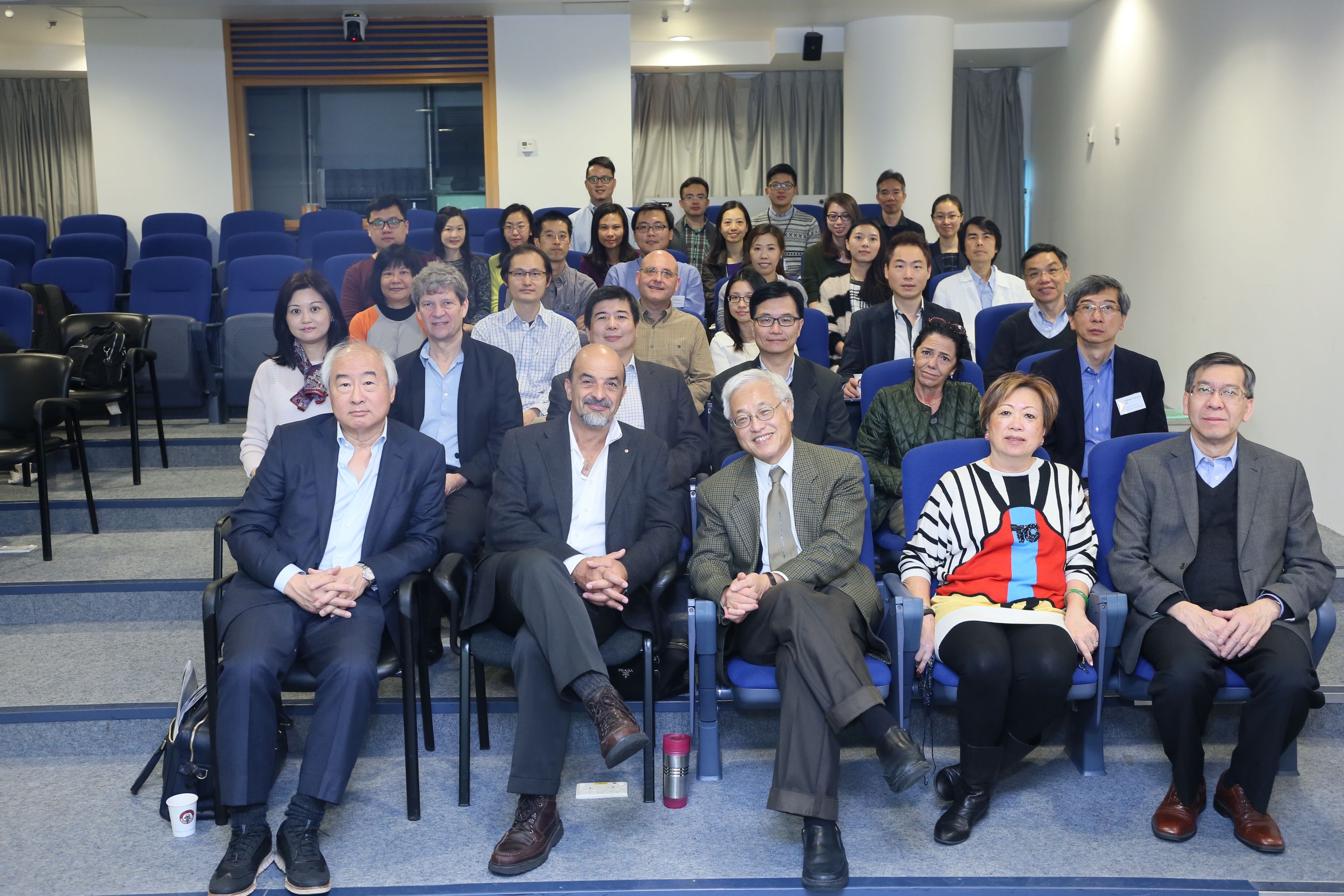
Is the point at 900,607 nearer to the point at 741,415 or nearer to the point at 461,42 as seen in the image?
the point at 741,415

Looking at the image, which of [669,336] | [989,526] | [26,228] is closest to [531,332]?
[669,336]

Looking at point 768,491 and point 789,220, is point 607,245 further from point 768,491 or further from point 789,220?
point 768,491

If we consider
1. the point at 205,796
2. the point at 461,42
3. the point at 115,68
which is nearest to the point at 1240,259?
the point at 205,796

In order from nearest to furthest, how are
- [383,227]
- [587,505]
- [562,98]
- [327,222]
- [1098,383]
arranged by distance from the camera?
[587,505] < [1098,383] < [383,227] < [327,222] < [562,98]

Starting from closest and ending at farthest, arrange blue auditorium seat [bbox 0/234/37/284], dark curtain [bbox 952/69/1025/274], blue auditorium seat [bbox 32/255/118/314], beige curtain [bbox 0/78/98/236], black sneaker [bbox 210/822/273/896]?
1. black sneaker [bbox 210/822/273/896]
2. blue auditorium seat [bbox 32/255/118/314]
3. blue auditorium seat [bbox 0/234/37/284]
4. dark curtain [bbox 952/69/1025/274]
5. beige curtain [bbox 0/78/98/236]

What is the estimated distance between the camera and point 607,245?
17.7ft

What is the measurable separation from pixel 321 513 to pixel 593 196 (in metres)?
3.96

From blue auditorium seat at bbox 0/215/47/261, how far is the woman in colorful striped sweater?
25.7 ft

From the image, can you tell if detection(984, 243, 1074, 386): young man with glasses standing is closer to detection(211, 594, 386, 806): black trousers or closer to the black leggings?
the black leggings

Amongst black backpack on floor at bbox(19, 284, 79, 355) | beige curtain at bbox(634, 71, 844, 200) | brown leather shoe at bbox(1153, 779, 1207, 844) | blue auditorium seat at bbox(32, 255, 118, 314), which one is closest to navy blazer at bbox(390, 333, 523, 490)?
brown leather shoe at bbox(1153, 779, 1207, 844)

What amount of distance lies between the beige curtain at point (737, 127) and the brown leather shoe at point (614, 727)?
8.45 metres

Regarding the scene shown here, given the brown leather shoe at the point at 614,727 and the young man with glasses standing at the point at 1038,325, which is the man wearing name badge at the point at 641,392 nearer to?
the brown leather shoe at the point at 614,727

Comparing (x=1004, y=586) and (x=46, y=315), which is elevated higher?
(x=46, y=315)

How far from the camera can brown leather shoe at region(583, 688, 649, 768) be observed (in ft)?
7.89
